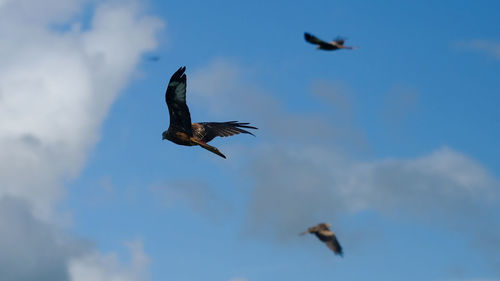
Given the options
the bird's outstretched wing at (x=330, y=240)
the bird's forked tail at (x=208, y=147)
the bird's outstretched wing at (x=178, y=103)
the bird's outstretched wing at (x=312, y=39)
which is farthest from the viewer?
the bird's outstretched wing at (x=330, y=240)

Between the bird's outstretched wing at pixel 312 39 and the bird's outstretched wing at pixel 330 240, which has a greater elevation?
the bird's outstretched wing at pixel 312 39

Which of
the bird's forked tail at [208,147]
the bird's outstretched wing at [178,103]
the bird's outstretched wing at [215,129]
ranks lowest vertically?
the bird's forked tail at [208,147]

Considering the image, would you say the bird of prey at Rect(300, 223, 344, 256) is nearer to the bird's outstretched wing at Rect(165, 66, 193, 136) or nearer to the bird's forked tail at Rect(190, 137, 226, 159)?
the bird's forked tail at Rect(190, 137, 226, 159)

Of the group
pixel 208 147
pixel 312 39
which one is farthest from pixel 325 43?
pixel 208 147

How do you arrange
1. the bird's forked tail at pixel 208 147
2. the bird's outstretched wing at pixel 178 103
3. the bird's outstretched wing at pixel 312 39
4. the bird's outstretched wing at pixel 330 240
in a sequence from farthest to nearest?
the bird's outstretched wing at pixel 330 240, the bird's outstretched wing at pixel 312 39, the bird's forked tail at pixel 208 147, the bird's outstretched wing at pixel 178 103

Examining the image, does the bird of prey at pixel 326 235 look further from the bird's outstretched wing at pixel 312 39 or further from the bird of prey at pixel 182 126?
the bird's outstretched wing at pixel 312 39

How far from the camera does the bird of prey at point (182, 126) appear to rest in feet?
99.3

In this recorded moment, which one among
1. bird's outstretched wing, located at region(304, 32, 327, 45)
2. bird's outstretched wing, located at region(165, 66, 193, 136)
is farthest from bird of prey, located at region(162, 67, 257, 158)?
bird's outstretched wing, located at region(304, 32, 327, 45)

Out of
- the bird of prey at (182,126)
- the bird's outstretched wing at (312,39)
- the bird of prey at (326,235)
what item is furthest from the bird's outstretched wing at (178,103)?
the bird of prey at (326,235)

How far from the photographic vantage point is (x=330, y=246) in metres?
32.2

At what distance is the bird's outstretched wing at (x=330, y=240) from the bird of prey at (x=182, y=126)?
6178mm

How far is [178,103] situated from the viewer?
31000 mm

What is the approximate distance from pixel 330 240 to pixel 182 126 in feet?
28.2

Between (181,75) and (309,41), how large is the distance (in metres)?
5.86
